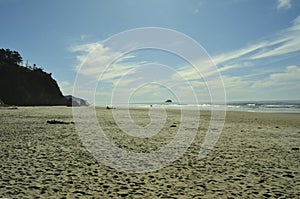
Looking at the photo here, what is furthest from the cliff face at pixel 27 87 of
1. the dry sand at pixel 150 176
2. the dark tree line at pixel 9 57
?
the dry sand at pixel 150 176

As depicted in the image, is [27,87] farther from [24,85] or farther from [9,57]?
[9,57]

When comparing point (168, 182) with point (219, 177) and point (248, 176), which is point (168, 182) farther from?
point (248, 176)

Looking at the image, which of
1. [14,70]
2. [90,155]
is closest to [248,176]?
[90,155]

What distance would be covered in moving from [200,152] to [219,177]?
3.90 meters

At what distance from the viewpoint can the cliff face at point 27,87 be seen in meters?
91.6

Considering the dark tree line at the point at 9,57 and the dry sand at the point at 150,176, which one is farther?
the dark tree line at the point at 9,57

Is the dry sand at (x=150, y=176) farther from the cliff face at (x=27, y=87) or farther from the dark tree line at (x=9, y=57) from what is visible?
the dark tree line at (x=9, y=57)

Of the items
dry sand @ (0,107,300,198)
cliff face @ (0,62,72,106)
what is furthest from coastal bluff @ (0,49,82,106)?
dry sand @ (0,107,300,198)

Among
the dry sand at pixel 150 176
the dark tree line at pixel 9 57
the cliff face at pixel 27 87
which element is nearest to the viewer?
the dry sand at pixel 150 176

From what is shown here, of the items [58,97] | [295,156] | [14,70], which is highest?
[14,70]

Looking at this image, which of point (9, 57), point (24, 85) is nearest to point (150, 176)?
point (24, 85)

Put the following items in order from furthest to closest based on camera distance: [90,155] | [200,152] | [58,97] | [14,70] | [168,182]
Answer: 1. [58,97]
2. [14,70]
3. [200,152]
4. [90,155]
5. [168,182]

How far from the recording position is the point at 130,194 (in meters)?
6.12

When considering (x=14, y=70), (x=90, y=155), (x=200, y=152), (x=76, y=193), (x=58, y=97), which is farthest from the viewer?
(x=58, y=97)
